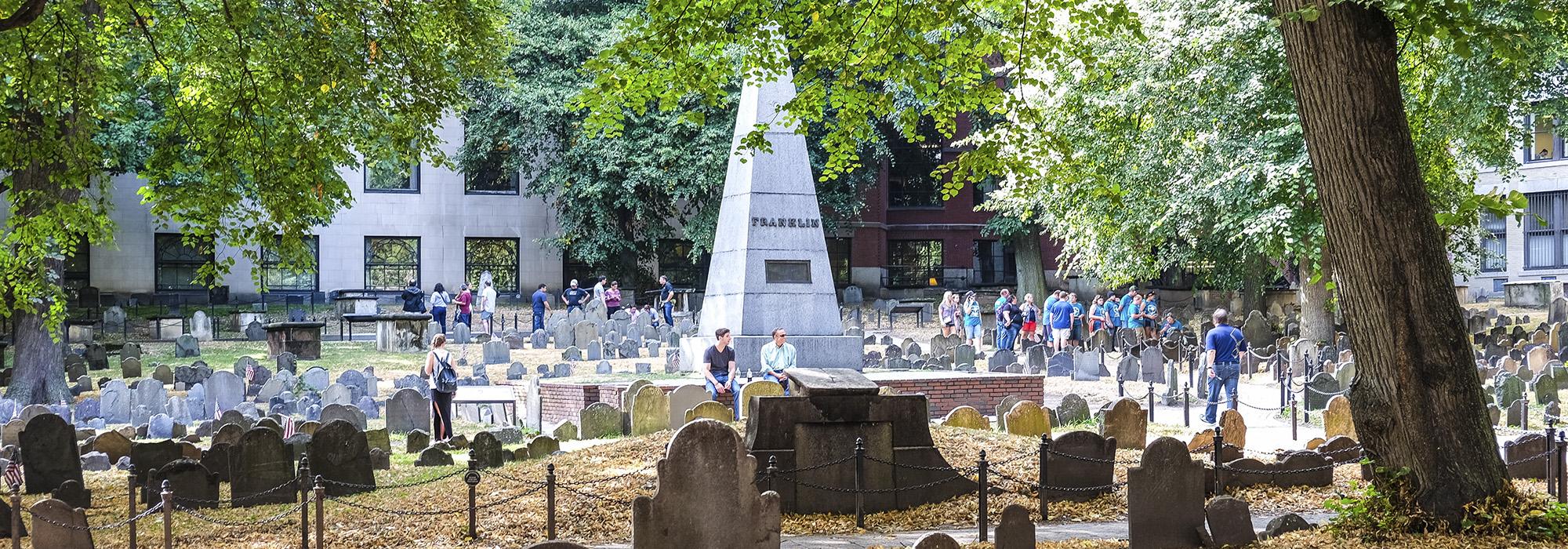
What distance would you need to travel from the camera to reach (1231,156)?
23766 millimetres

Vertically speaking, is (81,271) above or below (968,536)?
above

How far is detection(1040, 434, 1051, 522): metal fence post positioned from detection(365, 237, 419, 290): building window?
3862 cm

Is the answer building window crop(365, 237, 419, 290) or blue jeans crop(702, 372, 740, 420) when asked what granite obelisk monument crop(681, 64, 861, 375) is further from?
building window crop(365, 237, 419, 290)

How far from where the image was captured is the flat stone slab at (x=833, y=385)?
1134cm

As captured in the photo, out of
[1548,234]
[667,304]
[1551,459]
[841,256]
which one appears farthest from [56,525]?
[1548,234]

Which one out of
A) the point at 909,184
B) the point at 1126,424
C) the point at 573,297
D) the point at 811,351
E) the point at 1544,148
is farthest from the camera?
the point at 909,184

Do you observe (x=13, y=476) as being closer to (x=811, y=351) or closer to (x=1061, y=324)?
(x=811, y=351)

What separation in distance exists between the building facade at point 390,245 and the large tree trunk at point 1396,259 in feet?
124

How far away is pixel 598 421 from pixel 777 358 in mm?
2590

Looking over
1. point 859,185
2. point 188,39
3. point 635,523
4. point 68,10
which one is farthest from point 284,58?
point 859,185

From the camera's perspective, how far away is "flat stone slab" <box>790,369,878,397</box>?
1134 centimetres

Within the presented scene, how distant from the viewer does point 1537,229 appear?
1748 inches

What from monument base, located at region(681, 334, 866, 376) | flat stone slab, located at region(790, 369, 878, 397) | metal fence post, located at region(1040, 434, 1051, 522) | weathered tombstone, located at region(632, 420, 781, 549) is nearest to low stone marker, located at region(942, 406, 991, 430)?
flat stone slab, located at region(790, 369, 878, 397)

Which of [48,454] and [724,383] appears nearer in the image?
[48,454]
